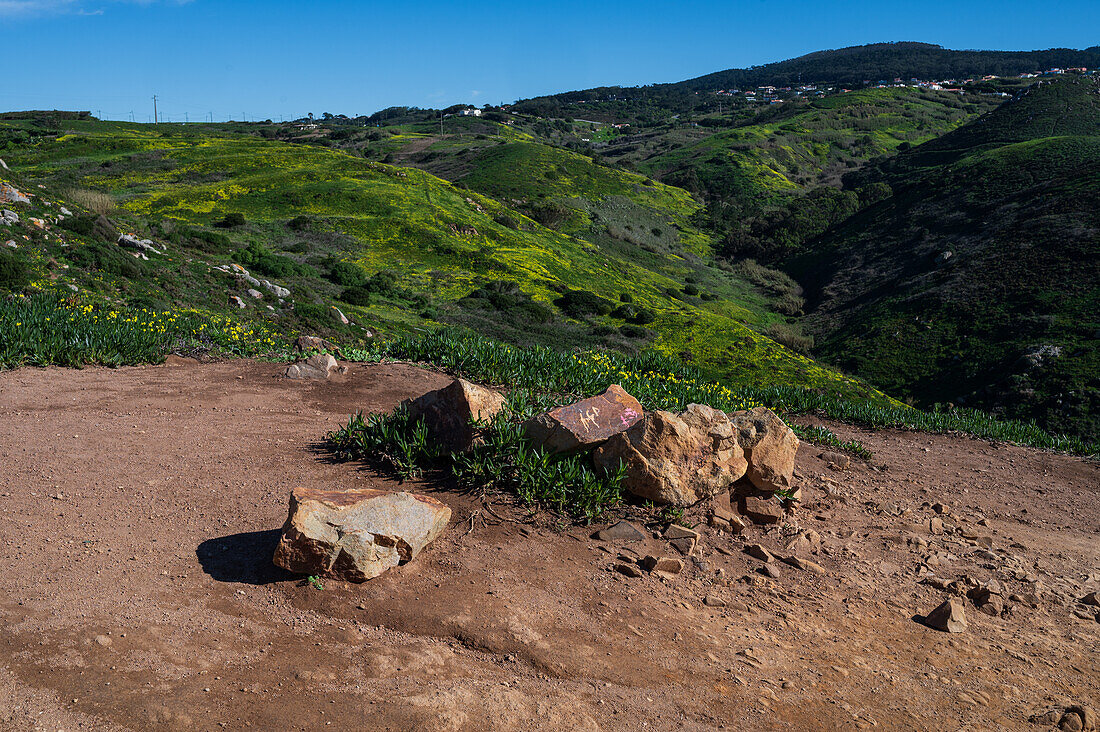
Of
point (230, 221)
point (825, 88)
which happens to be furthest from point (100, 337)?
point (825, 88)

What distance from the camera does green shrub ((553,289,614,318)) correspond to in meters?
29.9

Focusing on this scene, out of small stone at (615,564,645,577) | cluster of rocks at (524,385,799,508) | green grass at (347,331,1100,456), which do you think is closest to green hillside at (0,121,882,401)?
green grass at (347,331,1100,456)

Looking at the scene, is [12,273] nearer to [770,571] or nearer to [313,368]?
[313,368]

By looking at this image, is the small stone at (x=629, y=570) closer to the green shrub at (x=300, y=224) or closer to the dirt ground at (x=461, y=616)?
the dirt ground at (x=461, y=616)

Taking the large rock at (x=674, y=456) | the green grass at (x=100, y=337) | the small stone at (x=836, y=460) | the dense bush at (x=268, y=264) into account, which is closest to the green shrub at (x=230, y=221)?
the dense bush at (x=268, y=264)

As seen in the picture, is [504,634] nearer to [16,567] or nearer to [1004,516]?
[16,567]


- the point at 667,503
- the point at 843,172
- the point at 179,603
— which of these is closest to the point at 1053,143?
the point at 843,172

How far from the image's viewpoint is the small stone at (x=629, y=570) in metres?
5.06

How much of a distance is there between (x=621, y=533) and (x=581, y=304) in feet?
82.6

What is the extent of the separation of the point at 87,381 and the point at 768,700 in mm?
8243

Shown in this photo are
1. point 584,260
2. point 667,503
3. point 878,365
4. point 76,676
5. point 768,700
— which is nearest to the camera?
point 76,676

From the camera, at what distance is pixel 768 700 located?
12.6 feet

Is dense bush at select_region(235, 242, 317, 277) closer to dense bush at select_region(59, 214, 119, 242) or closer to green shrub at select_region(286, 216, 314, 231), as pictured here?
dense bush at select_region(59, 214, 119, 242)

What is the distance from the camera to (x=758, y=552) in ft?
18.5
